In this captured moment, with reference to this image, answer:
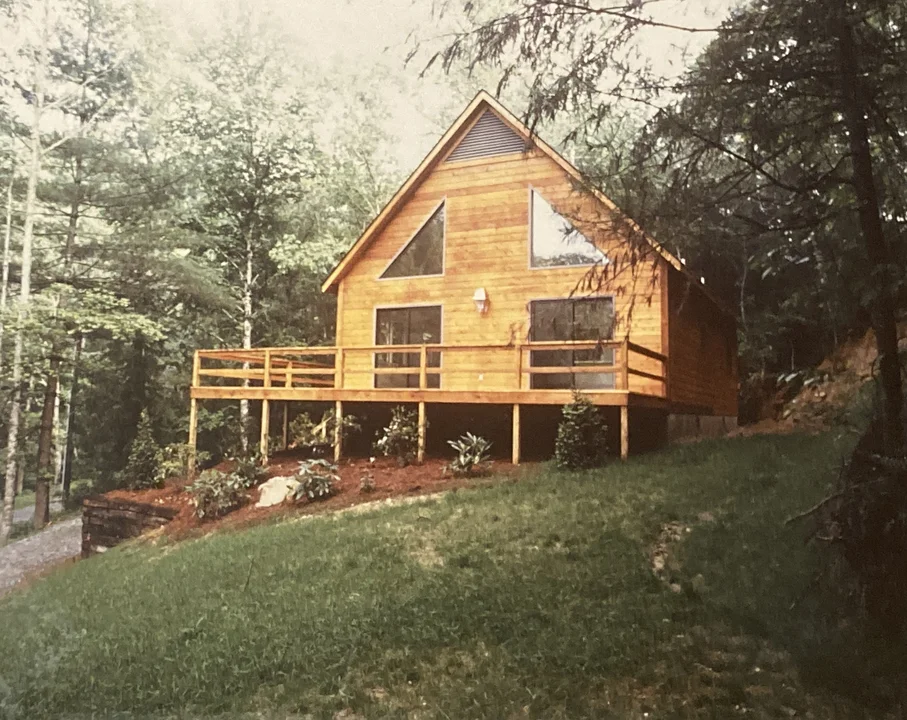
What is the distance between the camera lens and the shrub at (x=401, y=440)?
10367mm

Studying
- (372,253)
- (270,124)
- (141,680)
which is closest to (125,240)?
(270,124)

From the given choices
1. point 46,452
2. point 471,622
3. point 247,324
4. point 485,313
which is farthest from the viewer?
point 485,313

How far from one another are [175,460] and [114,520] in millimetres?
1201

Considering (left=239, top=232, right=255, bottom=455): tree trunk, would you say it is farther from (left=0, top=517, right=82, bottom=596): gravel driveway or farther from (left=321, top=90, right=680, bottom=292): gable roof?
(left=0, top=517, right=82, bottom=596): gravel driveway

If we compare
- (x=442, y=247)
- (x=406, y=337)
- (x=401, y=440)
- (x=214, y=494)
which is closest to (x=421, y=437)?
(x=401, y=440)

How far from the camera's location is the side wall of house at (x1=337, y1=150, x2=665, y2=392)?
35.6 ft

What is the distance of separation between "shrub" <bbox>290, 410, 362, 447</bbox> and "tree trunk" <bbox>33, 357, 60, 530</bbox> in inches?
156

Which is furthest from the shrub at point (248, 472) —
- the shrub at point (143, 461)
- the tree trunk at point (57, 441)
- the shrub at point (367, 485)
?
the tree trunk at point (57, 441)

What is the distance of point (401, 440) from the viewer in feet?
34.4

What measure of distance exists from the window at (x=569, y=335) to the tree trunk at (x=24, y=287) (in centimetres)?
682

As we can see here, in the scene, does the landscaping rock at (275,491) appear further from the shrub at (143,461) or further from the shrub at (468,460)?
the shrub at (468,460)

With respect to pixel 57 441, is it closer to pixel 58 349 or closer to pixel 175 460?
pixel 58 349

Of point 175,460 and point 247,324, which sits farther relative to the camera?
point 247,324

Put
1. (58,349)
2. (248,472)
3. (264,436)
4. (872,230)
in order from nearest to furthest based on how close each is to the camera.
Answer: (872,230), (58,349), (248,472), (264,436)
